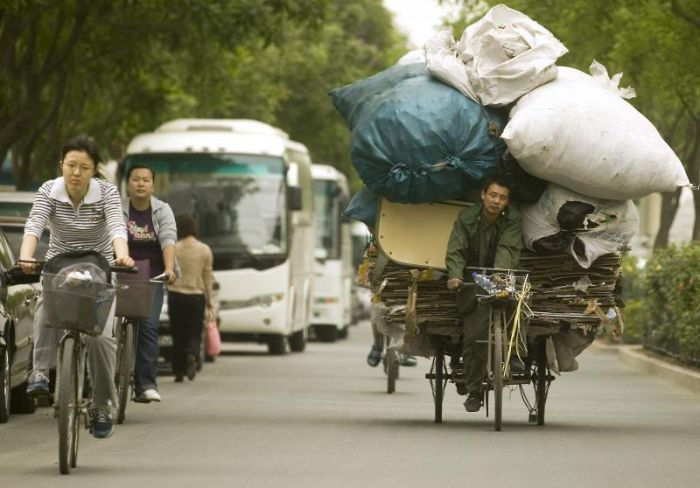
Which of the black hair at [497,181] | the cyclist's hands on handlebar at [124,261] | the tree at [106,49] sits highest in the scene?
the tree at [106,49]

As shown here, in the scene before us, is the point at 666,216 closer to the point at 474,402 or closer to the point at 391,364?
the point at 391,364

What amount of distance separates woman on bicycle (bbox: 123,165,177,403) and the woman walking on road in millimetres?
5652

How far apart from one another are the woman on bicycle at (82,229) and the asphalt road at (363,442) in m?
0.49

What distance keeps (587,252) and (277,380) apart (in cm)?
881

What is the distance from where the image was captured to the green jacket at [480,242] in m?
13.1

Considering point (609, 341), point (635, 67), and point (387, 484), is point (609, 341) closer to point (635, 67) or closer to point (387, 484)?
point (635, 67)

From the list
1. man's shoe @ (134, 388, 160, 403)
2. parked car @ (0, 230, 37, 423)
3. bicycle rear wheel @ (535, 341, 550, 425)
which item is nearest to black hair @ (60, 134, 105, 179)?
parked car @ (0, 230, 37, 423)

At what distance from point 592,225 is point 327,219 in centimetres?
2523

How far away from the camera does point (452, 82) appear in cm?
1352

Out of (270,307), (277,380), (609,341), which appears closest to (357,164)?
(277,380)

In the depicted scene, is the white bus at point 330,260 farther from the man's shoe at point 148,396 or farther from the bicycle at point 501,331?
the bicycle at point 501,331

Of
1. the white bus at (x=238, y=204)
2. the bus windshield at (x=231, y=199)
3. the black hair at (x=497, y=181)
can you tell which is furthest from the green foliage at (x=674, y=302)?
the black hair at (x=497, y=181)

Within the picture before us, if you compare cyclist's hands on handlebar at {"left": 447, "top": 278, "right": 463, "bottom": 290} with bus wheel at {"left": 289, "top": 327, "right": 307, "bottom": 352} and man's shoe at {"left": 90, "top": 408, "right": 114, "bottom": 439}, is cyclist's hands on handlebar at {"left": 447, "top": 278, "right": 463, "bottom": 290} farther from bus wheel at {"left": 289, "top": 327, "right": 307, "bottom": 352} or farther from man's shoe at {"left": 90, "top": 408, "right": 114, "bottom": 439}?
bus wheel at {"left": 289, "top": 327, "right": 307, "bottom": 352}

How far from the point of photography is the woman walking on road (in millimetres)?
20312
